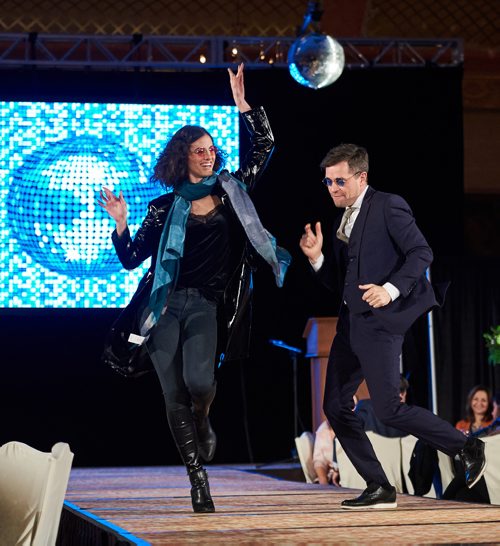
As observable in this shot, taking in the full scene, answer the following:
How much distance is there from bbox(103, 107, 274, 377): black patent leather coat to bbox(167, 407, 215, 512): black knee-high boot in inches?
11.8

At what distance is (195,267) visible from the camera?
363cm

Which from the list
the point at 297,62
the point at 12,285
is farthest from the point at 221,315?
the point at 12,285

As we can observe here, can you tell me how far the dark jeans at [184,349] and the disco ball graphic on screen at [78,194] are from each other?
4757 mm

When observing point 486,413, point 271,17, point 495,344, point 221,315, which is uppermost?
point 271,17

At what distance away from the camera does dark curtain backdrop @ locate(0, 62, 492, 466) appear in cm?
895

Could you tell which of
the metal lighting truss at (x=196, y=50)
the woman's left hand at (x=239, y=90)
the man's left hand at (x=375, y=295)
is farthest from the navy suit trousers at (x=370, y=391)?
the metal lighting truss at (x=196, y=50)

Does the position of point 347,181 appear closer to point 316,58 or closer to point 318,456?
point 318,456

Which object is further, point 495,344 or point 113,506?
point 495,344

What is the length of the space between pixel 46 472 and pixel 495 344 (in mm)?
4897

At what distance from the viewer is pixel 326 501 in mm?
3803

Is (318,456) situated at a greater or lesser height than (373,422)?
lesser

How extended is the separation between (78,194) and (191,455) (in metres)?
5.26

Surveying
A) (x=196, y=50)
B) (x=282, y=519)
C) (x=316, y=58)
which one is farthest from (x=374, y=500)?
(x=196, y=50)

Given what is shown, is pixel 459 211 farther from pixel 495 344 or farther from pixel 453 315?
pixel 495 344
